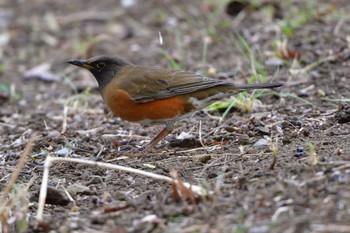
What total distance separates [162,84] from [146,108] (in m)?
0.29

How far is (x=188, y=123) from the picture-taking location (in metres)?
7.12

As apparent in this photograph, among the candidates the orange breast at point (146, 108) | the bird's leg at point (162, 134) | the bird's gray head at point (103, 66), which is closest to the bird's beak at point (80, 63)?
the bird's gray head at point (103, 66)

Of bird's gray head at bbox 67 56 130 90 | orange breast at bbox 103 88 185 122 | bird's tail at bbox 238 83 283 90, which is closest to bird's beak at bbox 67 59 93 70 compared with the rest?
bird's gray head at bbox 67 56 130 90

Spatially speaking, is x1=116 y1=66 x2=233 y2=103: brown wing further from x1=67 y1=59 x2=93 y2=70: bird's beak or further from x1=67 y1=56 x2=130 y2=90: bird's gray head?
x1=67 y1=59 x2=93 y2=70: bird's beak

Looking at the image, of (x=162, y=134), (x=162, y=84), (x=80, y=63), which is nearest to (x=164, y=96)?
(x=162, y=84)

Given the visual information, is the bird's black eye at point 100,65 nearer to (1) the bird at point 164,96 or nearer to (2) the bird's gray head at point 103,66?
(2) the bird's gray head at point 103,66

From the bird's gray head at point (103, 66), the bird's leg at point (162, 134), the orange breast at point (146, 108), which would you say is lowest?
the bird's leg at point (162, 134)

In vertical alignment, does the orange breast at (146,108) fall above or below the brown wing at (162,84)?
below

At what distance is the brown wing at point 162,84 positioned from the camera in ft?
20.7

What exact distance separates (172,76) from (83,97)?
2092mm

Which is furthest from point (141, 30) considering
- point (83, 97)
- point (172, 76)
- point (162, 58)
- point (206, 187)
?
point (206, 187)

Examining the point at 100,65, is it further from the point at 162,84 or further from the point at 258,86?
the point at 258,86

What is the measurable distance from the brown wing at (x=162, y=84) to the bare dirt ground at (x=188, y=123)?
0.46 meters

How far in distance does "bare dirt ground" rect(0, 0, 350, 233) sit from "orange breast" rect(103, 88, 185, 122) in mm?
287
